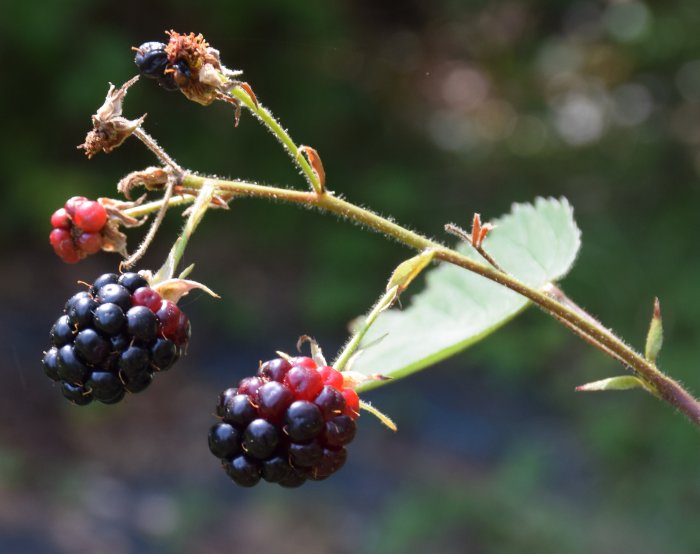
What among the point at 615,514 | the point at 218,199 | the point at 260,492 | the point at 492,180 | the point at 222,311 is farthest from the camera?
the point at 492,180

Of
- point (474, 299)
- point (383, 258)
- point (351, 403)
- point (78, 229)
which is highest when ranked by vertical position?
point (78, 229)

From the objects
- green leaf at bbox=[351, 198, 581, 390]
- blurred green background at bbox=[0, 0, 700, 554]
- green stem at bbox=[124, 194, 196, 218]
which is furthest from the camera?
blurred green background at bbox=[0, 0, 700, 554]

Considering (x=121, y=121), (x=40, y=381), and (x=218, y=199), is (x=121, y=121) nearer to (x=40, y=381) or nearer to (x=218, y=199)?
(x=218, y=199)

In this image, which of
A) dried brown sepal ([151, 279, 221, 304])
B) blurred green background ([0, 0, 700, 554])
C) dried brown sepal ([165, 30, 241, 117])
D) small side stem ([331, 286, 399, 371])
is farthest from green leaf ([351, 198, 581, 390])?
blurred green background ([0, 0, 700, 554])

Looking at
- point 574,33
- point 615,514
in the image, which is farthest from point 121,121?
point 574,33

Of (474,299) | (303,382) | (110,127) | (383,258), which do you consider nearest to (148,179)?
(110,127)

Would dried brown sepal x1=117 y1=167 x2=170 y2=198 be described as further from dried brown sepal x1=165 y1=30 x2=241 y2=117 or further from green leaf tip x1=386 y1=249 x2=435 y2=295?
green leaf tip x1=386 y1=249 x2=435 y2=295

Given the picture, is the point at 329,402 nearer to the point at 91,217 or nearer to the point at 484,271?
the point at 484,271
